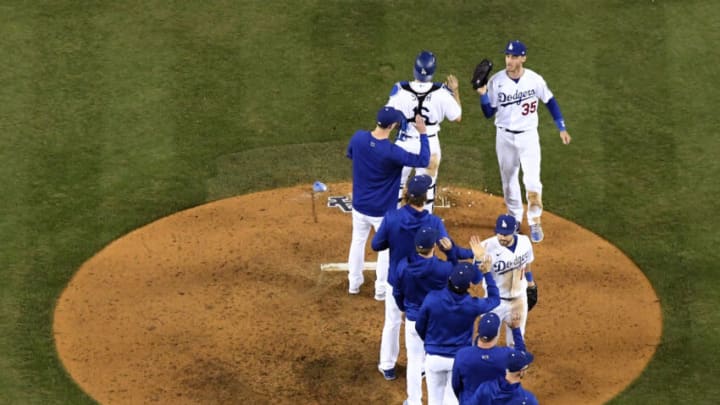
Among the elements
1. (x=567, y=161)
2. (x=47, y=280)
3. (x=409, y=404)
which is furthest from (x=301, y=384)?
(x=567, y=161)

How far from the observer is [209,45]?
1939 centimetres

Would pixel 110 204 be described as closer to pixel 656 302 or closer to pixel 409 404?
pixel 409 404

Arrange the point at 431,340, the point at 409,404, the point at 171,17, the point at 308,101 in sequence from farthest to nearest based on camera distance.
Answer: the point at 171,17 < the point at 308,101 < the point at 409,404 < the point at 431,340

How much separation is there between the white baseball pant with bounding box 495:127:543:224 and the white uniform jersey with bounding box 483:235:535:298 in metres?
2.98

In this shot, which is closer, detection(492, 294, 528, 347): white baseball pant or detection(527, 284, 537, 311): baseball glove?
detection(492, 294, 528, 347): white baseball pant

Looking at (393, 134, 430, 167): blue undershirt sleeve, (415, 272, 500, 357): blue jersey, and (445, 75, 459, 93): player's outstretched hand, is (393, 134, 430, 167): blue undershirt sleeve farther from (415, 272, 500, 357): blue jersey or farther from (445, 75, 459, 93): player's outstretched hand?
(415, 272, 500, 357): blue jersey

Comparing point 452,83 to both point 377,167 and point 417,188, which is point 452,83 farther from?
point 417,188

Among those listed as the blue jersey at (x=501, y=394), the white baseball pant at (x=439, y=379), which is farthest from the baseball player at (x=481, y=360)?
the white baseball pant at (x=439, y=379)

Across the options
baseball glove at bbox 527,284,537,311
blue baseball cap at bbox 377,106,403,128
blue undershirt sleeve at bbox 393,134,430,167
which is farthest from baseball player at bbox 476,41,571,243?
baseball glove at bbox 527,284,537,311

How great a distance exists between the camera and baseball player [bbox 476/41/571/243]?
15.2m

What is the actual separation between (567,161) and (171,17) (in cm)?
636

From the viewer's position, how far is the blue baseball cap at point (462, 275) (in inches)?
441

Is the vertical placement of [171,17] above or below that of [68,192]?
above

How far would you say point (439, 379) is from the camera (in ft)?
39.2
